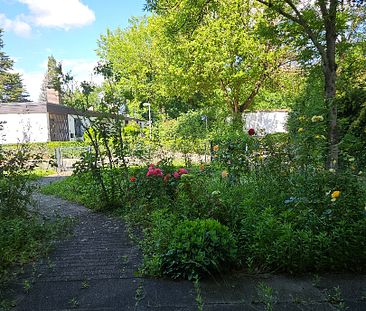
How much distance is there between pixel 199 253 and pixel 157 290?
15.8 inches

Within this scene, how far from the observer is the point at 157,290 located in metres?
2.09

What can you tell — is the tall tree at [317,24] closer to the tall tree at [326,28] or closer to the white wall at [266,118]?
the tall tree at [326,28]

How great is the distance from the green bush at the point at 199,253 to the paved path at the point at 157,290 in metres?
0.09

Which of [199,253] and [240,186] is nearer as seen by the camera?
[199,253]

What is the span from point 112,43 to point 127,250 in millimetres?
22840

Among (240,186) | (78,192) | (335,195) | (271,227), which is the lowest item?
(78,192)

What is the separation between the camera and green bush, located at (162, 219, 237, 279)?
2191mm

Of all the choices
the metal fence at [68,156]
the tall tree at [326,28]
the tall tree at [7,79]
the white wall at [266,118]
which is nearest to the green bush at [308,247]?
the tall tree at [326,28]

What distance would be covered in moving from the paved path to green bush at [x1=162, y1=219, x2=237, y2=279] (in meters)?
0.09

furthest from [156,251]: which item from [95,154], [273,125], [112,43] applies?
[112,43]

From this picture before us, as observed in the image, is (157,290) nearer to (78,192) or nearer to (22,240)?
(22,240)

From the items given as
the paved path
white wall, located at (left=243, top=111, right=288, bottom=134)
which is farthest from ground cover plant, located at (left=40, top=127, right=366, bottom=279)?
white wall, located at (left=243, top=111, right=288, bottom=134)

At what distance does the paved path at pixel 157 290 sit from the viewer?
1.88 m

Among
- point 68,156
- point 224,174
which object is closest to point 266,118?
point 68,156
